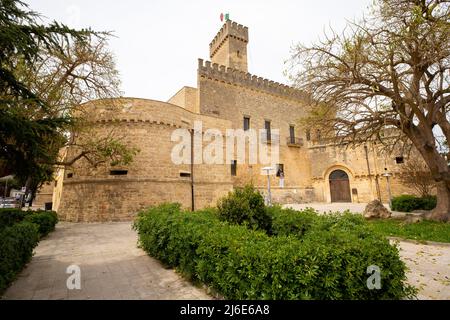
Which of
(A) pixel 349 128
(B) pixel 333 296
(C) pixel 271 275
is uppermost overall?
(A) pixel 349 128

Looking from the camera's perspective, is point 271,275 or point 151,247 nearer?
point 271,275

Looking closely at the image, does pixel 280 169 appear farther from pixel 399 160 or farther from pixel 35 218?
pixel 35 218

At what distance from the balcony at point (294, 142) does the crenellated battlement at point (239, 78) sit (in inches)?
191

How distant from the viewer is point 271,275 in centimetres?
301

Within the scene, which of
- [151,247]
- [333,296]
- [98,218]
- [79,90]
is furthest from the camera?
[98,218]

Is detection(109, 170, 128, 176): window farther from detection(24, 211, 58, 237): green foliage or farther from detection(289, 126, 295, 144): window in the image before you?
detection(289, 126, 295, 144): window

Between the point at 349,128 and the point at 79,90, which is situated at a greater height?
the point at 79,90

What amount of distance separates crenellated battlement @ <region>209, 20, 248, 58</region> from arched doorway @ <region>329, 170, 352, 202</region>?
18.5 meters

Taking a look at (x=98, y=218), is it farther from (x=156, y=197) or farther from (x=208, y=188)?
(x=208, y=188)

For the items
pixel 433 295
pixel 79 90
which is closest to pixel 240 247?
pixel 433 295

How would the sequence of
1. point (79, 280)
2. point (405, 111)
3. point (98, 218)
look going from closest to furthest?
1. point (79, 280)
2. point (405, 111)
3. point (98, 218)

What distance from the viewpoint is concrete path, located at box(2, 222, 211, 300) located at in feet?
13.5

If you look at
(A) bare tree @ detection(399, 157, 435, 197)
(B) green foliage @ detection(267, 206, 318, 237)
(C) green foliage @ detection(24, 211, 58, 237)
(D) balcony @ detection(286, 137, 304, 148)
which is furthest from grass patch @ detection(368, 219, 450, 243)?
(D) balcony @ detection(286, 137, 304, 148)
